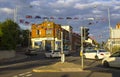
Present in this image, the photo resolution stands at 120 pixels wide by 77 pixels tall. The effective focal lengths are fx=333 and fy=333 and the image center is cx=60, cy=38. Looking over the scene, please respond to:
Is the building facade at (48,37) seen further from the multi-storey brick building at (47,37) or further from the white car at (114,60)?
the white car at (114,60)

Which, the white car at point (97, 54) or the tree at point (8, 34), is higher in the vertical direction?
the tree at point (8, 34)

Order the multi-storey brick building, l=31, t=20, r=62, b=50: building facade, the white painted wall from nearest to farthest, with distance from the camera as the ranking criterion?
1. the white painted wall
2. the multi-storey brick building
3. l=31, t=20, r=62, b=50: building facade

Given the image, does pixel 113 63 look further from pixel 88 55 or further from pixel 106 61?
pixel 88 55

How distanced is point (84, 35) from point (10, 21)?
3389cm

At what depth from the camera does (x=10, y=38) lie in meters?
58.5

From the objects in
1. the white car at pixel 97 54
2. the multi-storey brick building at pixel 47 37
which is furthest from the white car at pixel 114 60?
the multi-storey brick building at pixel 47 37

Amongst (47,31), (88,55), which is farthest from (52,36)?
(88,55)

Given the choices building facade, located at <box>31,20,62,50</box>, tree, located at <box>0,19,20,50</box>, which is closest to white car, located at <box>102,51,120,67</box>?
tree, located at <box>0,19,20,50</box>

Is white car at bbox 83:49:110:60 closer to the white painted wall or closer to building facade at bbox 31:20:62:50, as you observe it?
the white painted wall

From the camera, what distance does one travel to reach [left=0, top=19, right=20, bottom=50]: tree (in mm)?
57469

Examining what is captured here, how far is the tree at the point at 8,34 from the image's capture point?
5747 centimetres

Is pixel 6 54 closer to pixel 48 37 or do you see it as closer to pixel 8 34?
pixel 8 34

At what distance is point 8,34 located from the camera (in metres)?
58.1

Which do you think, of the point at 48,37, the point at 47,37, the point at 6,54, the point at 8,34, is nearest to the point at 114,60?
the point at 8,34
